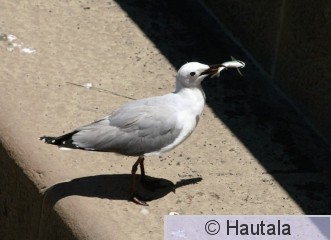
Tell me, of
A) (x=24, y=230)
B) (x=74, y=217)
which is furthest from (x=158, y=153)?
(x=24, y=230)

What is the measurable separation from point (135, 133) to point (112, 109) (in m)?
0.88

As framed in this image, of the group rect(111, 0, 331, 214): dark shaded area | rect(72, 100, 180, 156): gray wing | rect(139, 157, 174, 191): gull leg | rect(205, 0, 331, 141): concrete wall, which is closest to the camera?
rect(72, 100, 180, 156): gray wing

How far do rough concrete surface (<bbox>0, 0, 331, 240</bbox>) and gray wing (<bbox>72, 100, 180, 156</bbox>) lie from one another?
28 cm

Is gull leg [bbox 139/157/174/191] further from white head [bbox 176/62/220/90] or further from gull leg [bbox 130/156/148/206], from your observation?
white head [bbox 176/62/220/90]

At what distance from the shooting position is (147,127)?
4.69 meters

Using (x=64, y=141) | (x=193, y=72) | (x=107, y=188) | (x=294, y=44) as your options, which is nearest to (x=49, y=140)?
(x=64, y=141)

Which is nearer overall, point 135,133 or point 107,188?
point 135,133

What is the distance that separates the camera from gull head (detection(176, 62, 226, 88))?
476cm

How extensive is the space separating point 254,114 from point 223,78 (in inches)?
17.7

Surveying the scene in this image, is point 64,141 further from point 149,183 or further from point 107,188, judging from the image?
point 149,183

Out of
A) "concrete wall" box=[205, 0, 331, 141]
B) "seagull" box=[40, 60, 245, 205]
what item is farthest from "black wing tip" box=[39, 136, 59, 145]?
"concrete wall" box=[205, 0, 331, 141]

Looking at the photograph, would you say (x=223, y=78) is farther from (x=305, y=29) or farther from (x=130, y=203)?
(x=130, y=203)

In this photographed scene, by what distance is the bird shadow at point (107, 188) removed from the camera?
4.76 metres

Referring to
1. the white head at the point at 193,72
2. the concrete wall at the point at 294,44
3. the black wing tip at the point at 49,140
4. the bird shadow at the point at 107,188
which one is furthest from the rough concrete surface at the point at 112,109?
the white head at the point at 193,72
